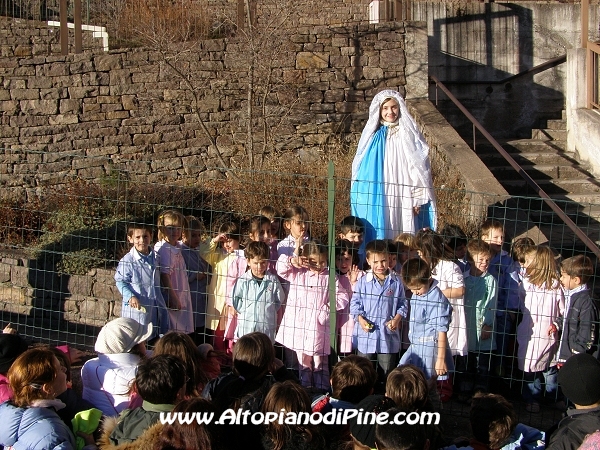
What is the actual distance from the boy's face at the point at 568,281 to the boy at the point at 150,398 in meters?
2.93

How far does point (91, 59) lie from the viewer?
1174 cm

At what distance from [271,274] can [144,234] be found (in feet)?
3.24

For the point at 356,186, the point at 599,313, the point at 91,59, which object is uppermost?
the point at 91,59

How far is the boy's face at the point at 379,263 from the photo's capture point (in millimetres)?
5770

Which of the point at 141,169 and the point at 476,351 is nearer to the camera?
the point at 476,351

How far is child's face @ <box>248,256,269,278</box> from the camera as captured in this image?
232 inches

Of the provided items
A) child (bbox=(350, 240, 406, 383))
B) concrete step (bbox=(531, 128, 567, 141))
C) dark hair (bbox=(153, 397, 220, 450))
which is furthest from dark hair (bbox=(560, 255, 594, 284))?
→ concrete step (bbox=(531, 128, 567, 141))

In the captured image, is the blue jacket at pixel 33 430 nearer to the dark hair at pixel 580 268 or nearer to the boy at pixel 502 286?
the boy at pixel 502 286

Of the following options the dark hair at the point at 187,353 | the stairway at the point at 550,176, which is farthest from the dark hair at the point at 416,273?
the stairway at the point at 550,176

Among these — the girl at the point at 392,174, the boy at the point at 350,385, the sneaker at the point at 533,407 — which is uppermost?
the girl at the point at 392,174

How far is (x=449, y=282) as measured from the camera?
5793mm

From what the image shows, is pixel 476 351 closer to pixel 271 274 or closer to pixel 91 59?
pixel 271 274

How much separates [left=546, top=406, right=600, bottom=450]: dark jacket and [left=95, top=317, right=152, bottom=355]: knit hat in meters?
2.46

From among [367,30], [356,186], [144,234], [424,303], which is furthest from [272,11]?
[424,303]
